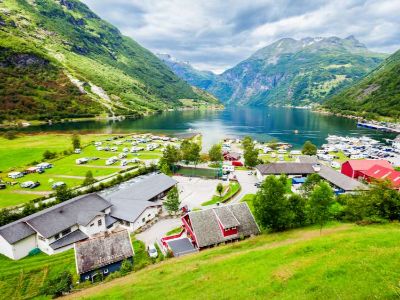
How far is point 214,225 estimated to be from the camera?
4550 centimetres

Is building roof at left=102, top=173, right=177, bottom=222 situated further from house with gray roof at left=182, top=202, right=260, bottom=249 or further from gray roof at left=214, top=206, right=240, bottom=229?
gray roof at left=214, top=206, right=240, bottom=229

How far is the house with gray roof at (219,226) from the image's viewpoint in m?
43.7

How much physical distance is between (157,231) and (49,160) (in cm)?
7387

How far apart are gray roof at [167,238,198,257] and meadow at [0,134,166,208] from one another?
42294 mm

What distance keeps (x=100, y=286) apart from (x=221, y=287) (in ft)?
57.8

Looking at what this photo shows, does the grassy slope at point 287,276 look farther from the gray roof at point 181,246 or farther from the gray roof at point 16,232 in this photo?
the gray roof at point 16,232

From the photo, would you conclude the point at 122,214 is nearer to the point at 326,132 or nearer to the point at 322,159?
the point at 322,159

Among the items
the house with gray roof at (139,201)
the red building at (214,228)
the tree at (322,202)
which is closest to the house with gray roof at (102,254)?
the red building at (214,228)

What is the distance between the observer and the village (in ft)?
137

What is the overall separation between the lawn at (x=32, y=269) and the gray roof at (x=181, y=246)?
3887 mm

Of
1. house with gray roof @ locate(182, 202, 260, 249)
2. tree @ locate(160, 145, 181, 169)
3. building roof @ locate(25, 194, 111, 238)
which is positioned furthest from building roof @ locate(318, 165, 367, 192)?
building roof @ locate(25, 194, 111, 238)

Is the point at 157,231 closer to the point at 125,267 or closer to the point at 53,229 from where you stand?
the point at 125,267

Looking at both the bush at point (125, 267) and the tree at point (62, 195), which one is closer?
the bush at point (125, 267)

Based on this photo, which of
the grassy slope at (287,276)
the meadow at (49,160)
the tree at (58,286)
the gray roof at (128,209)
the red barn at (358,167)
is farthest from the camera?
the red barn at (358,167)
